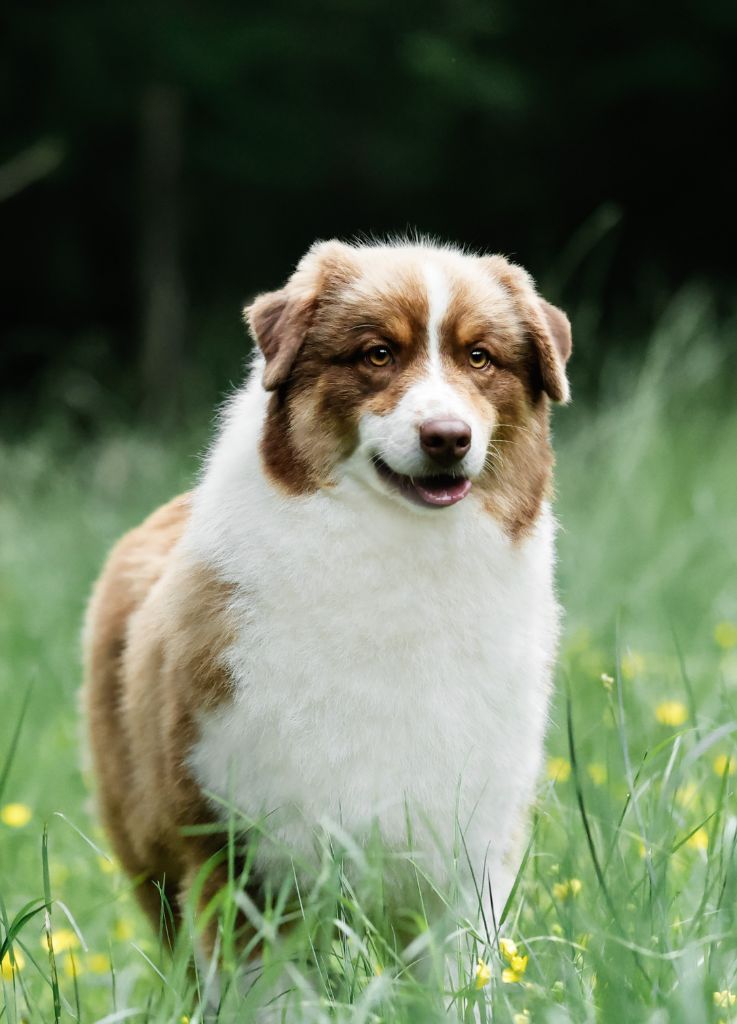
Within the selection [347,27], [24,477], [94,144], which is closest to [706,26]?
[347,27]

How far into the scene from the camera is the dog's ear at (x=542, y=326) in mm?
3465

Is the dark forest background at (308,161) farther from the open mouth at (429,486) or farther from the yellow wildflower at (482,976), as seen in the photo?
the yellow wildflower at (482,976)

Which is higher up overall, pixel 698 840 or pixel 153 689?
pixel 698 840

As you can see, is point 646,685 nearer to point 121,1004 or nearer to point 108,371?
point 121,1004

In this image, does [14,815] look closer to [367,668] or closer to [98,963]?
[98,963]

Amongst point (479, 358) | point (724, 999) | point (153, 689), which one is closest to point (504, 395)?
point (479, 358)

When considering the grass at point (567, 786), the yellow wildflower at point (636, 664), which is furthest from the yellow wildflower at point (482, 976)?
the yellow wildflower at point (636, 664)

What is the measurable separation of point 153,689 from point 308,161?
35.2 ft

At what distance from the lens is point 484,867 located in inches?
124

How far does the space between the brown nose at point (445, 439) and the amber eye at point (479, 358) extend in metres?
0.32

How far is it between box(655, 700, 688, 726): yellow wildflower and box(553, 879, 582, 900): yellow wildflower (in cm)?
98

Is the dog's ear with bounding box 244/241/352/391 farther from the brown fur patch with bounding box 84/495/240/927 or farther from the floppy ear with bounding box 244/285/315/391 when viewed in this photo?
the brown fur patch with bounding box 84/495/240/927

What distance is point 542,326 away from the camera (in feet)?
11.4

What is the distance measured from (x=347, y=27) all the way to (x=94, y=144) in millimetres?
3149
